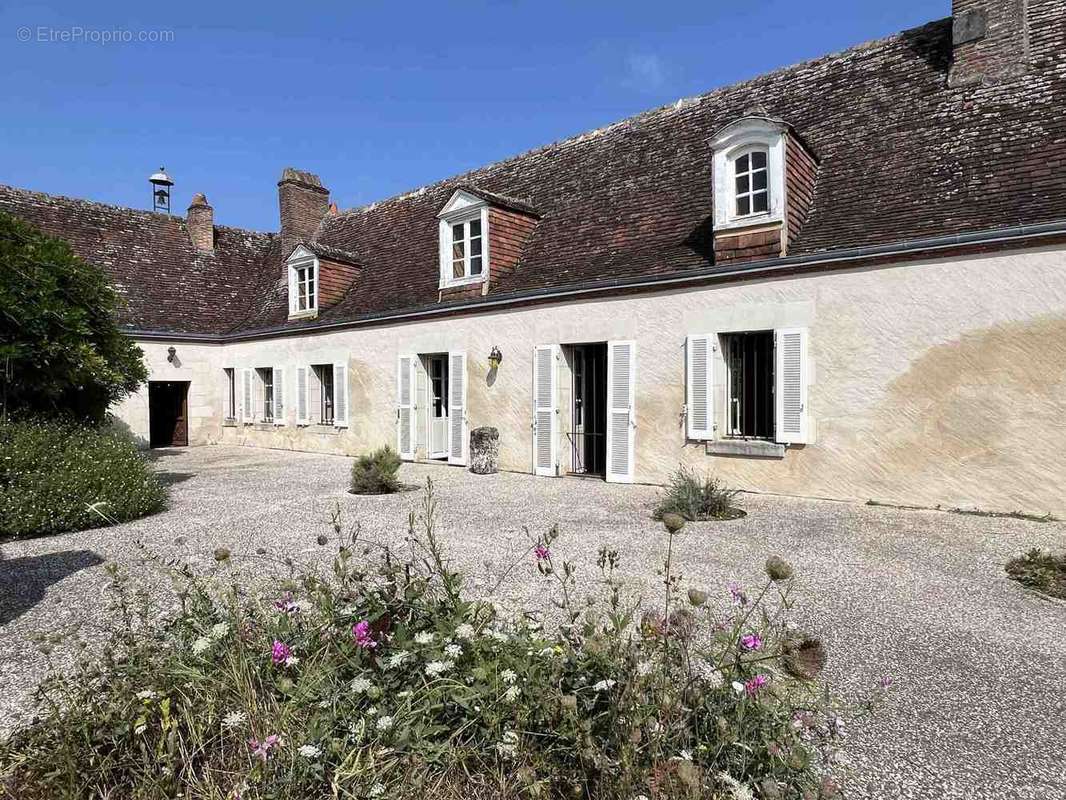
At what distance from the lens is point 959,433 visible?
737 centimetres

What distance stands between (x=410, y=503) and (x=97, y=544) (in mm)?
3368

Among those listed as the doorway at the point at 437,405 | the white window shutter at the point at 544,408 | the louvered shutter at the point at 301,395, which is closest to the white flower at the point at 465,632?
the white window shutter at the point at 544,408

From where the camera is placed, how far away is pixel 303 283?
15852 millimetres

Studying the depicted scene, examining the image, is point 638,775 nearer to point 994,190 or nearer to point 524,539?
point 524,539

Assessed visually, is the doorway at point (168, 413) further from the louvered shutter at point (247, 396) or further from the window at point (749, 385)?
the window at point (749, 385)

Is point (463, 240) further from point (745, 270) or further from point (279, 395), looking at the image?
point (279, 395)

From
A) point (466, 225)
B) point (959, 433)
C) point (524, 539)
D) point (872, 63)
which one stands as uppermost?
point (872, 63)

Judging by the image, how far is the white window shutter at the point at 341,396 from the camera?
14266mm

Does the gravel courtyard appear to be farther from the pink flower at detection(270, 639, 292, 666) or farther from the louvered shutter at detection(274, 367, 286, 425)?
the louvered shutter at detection(274, 367, 286, 425)

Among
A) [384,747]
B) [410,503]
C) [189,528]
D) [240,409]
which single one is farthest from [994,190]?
[240,409]

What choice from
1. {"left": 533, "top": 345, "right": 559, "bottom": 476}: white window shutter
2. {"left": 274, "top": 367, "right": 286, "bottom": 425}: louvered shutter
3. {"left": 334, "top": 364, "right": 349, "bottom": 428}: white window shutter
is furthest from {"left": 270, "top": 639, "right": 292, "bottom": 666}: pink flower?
{"left": 274, "top": 367, "right": 286, "bottom": 425}: louvered shutter

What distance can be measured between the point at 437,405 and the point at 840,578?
31.8 ft

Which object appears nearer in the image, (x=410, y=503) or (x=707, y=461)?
(x=410, y=503)

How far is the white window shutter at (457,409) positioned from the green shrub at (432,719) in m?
9.53
